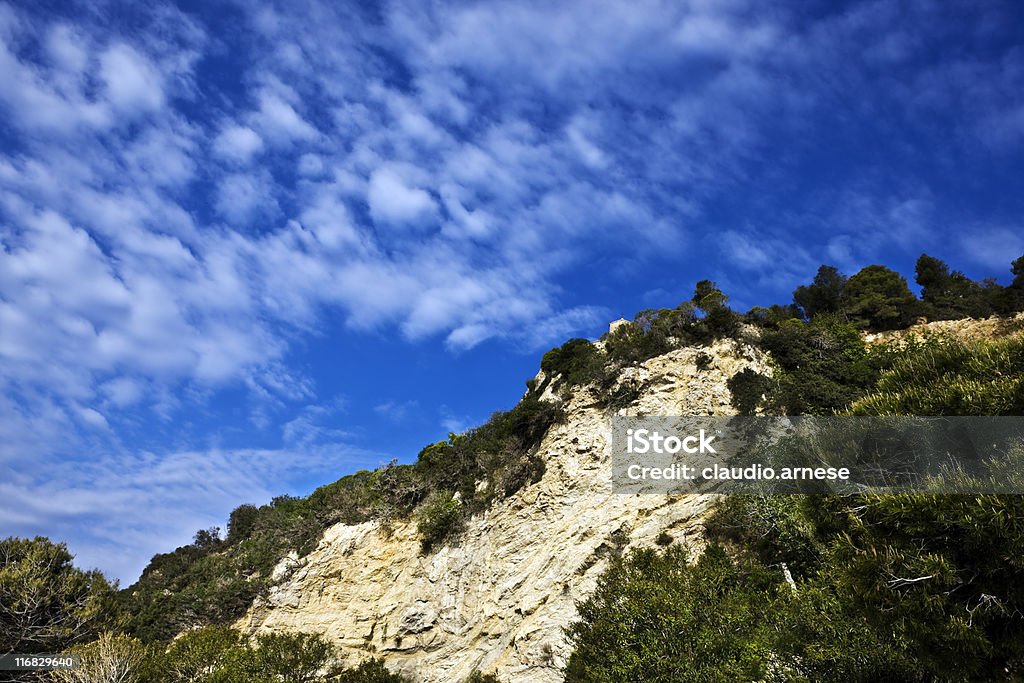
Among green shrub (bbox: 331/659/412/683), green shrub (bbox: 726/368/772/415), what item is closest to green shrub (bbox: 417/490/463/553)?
green shrub (bbox: 331/659/412/683)

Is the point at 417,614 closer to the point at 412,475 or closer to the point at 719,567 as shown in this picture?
the point at 412,475

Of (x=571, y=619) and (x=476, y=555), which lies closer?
(x=571, y=619)

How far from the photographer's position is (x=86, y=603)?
3164 cm

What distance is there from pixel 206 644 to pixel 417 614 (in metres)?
10.3

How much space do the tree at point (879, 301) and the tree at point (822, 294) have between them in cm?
74

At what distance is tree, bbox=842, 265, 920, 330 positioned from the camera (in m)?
36.3

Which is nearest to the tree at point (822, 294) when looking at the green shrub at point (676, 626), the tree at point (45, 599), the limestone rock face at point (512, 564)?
the limestone rock face at point (512, 564)

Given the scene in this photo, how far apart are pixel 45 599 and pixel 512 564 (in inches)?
1057

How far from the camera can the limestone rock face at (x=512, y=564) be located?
22.7 metres

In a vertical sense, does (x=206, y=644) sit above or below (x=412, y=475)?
below

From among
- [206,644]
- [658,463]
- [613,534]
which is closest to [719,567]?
[613,534]

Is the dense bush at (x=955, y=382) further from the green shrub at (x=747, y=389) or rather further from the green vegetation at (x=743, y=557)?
the green shrub at (x=747, y=389)

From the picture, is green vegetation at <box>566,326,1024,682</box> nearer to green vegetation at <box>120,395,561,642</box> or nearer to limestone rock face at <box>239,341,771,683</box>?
limestone rock face at <box>239,341,771,683</box>

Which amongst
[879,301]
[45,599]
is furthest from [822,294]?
[45,599]
